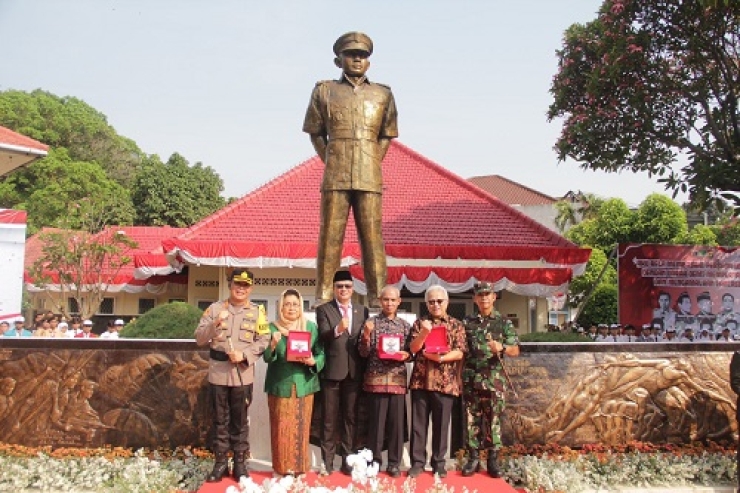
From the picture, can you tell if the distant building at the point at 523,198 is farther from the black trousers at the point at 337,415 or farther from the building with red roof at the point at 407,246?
the black trousers at the point at 337,415

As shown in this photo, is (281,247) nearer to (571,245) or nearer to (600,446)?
(571,245)

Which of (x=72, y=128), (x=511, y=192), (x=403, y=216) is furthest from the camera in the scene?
(x=511, y=192)

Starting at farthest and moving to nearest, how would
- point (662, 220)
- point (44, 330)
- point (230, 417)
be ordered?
point (662, 220) < point (44, 330) < point (230, 417)

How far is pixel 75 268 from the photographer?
15953mm

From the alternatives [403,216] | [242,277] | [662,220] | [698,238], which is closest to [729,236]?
[698,238]

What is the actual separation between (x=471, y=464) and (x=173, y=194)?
22798 mm

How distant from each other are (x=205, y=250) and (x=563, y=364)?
374 inches

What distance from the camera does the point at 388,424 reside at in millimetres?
4699

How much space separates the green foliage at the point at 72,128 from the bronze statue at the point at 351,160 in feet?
85.5

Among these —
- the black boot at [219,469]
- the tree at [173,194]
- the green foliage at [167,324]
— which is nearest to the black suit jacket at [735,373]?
the black boot at [219,469]

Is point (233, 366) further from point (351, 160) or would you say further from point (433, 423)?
point (351, 160)

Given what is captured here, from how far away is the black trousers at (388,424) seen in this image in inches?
182

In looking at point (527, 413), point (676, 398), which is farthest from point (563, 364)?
point (676, 398)

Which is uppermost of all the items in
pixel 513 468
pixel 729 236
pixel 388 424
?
pixel 729 236
